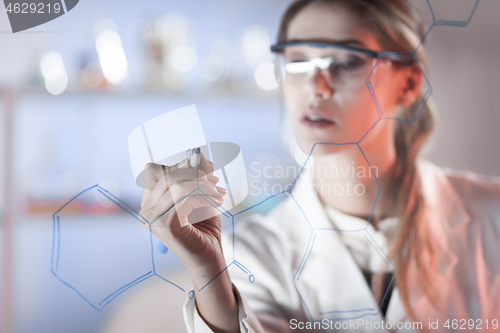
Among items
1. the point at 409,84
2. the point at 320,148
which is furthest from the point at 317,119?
the point at 409,84

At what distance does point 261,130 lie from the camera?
48cm

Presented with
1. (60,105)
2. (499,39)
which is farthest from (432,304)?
(60,105)

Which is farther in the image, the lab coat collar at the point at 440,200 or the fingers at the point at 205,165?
the lab coat collar at the point at 440,200

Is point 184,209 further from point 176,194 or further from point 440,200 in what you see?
point 440,200

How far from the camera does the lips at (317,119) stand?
466mm

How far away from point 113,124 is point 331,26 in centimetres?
34

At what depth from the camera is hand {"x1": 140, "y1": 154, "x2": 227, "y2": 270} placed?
0.40 m

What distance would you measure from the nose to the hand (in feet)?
0.59

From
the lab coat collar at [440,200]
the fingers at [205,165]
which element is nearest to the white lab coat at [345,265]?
the lab coat collar at [440,200]

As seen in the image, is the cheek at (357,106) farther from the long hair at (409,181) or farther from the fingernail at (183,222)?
the fingernail at (183,222)

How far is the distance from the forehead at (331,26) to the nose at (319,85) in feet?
0.16

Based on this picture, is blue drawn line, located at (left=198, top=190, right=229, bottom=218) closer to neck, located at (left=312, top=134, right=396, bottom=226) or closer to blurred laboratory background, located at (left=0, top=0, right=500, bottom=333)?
blurred laboratory background, located at (left=0, top=0, right=500, bottom=333)

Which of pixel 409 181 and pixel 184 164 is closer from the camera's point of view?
pixel 184 164

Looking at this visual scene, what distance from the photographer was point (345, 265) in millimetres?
497
